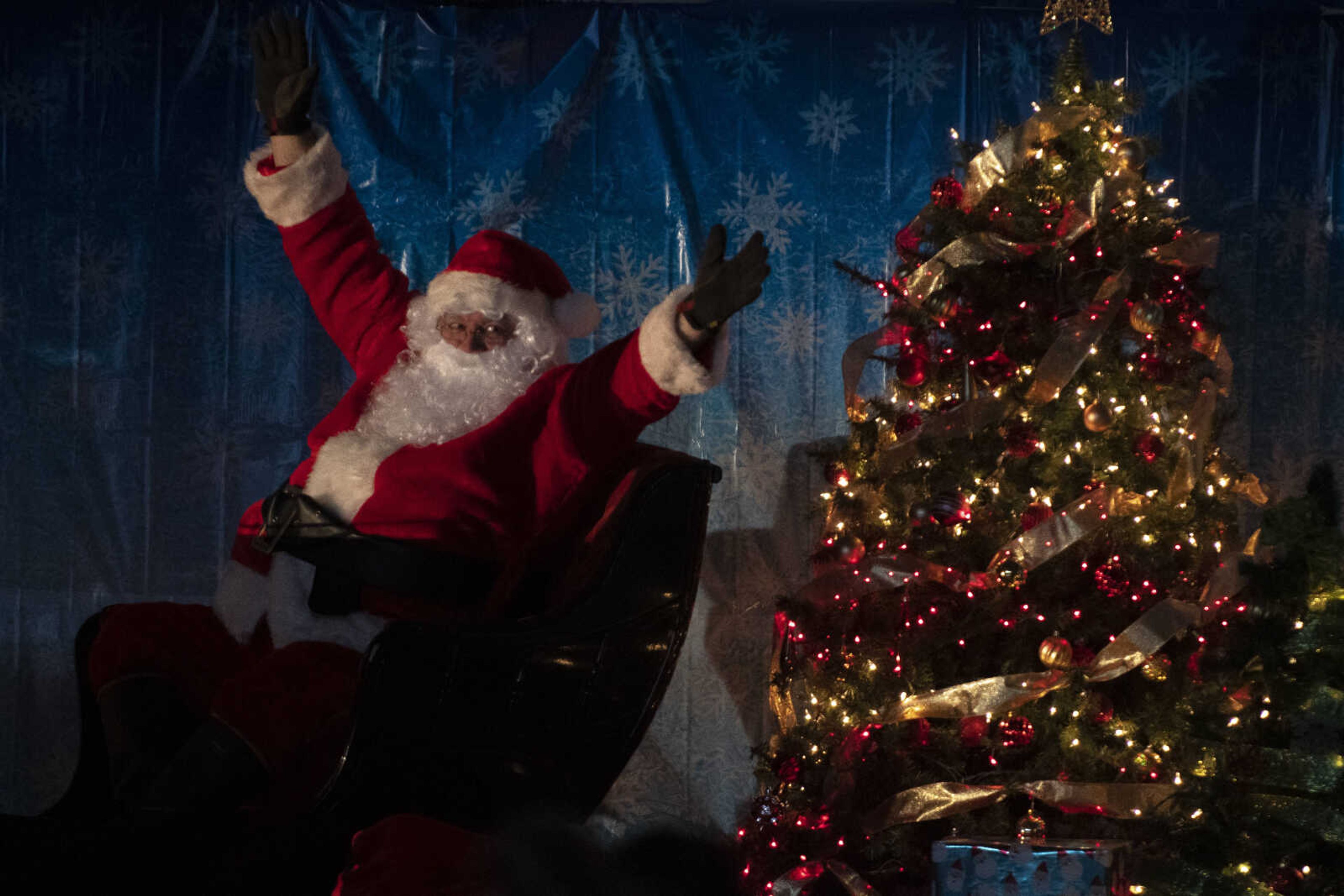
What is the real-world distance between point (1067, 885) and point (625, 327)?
2164mm

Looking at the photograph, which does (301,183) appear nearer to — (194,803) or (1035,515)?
(194,803)

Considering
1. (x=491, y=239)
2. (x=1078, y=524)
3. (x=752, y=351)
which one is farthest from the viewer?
(x=752, y=351)

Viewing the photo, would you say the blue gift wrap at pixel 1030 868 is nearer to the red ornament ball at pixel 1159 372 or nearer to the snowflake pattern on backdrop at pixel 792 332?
the red ornament ball at pixel 1159 372

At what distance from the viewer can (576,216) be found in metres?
3.65

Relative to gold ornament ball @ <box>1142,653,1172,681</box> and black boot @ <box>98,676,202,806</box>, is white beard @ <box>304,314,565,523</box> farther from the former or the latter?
gold ornament ball @ <box>1142,653,1172,681</box>

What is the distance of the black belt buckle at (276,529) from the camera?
8.23 feet

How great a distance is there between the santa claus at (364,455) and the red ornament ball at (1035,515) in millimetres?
832

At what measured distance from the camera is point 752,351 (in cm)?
364

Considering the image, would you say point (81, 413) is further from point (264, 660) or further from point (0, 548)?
point (264, 660)

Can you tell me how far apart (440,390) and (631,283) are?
104cm

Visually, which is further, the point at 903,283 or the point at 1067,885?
the point at 903,283

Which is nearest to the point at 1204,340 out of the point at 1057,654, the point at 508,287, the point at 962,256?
the point at 962,256

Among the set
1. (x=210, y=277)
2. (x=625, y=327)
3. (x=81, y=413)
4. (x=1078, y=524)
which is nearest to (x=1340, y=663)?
(x=1078, y=524)

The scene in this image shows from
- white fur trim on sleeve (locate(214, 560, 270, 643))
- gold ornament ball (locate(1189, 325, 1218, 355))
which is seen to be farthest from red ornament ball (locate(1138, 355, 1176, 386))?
white fur trim on sleeve (locate(214, 560, 270, 643))
